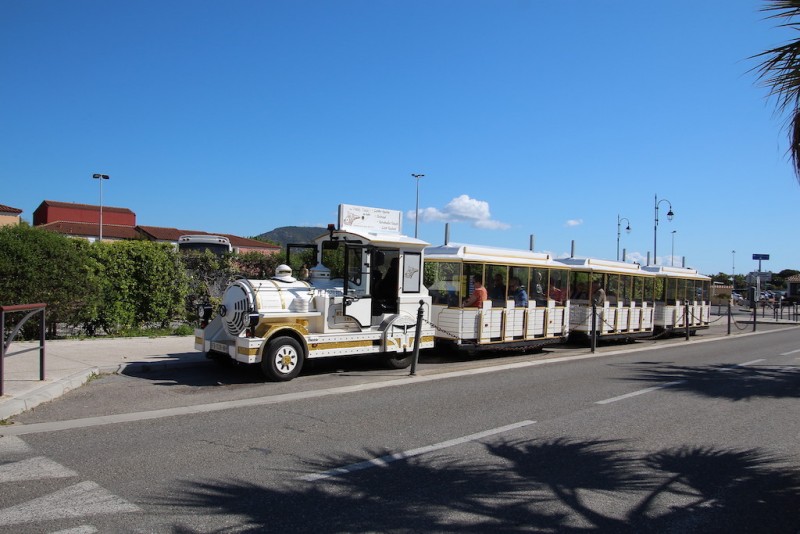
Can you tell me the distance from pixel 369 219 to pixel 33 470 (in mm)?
7361

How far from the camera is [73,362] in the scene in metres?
10.2

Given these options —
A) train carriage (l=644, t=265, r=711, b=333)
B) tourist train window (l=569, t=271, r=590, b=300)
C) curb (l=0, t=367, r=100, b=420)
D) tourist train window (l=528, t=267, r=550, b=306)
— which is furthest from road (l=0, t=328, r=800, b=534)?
train carriage (l=644, t=265, r=711, b=333)

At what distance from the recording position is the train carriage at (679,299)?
20672mm

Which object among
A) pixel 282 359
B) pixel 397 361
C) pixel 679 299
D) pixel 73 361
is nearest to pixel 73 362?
pixel 73 361

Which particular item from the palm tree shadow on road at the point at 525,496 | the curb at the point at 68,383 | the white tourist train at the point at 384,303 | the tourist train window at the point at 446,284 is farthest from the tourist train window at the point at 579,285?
the palm tree shadow on road at the point at 525,496

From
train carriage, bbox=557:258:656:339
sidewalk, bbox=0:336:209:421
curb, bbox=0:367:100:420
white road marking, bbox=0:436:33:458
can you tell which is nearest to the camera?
white road marking, bbox=0:436:33:458

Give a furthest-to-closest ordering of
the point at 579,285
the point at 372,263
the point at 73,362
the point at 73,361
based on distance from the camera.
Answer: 1. the point at 579,285
2. the point at 372,263
3. the point at 73,361
4. the point at 73,362

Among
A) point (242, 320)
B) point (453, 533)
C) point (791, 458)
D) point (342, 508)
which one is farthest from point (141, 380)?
point (791, 458)

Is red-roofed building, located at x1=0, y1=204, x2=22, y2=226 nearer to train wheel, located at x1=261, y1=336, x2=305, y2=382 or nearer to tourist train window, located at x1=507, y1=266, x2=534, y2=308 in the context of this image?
tourist train window, located at x1=507, y1=266, x2=534, y2=308

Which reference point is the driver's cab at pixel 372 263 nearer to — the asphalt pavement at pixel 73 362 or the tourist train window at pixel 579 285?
the asphalt pavement at pixel 73 362

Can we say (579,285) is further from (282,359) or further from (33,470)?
(33,470)

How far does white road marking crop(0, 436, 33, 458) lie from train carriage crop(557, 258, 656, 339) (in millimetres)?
13570

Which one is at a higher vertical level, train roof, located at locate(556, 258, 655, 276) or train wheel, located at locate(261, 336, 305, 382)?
train roof, located at locate(556, 258, 655, 276)

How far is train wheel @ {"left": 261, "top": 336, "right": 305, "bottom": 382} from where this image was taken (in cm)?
941
